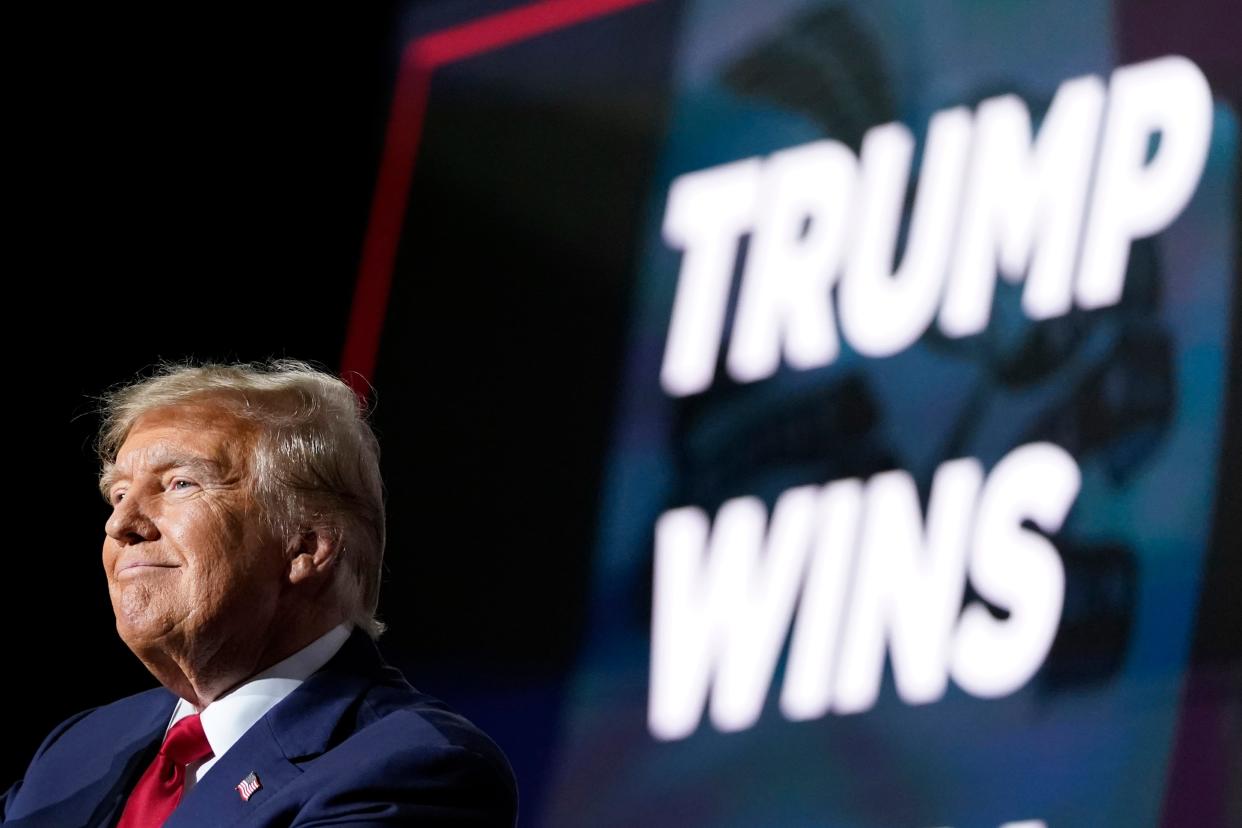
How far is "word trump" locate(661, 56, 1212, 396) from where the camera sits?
2723mm

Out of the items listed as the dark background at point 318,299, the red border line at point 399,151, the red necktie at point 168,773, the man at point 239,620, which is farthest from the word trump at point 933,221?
the red necktie at point 168,773

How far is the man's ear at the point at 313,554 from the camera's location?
1802mm

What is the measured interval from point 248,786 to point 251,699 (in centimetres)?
15

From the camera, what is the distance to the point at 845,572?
2848 millimetres

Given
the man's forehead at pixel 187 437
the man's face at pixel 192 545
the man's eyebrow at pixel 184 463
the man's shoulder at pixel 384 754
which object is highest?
the man's forehead at pixel 187 437

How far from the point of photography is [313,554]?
181 cm

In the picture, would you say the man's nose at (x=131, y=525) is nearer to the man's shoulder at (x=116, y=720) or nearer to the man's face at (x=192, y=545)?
the man's face at (x=192, y=545)

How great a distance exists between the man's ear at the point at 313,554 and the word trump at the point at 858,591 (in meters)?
1.17

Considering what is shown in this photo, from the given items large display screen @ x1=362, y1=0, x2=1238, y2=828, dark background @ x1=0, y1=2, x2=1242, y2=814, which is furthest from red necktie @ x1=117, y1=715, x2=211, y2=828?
dark background @ x1=0, y1=2, x2=1242, y2=814

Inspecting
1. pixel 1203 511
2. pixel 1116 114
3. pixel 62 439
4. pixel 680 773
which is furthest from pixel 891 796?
pixel 62 439

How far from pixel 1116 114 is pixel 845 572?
2.66ft

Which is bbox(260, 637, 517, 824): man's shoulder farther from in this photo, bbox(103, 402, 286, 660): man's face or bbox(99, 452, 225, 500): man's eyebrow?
bbox(99, 452, 225, 500): man's eyebrow

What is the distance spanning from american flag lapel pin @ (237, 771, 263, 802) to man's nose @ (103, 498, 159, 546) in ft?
0.96

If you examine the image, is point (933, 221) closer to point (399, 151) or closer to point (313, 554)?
point (399, 151)
